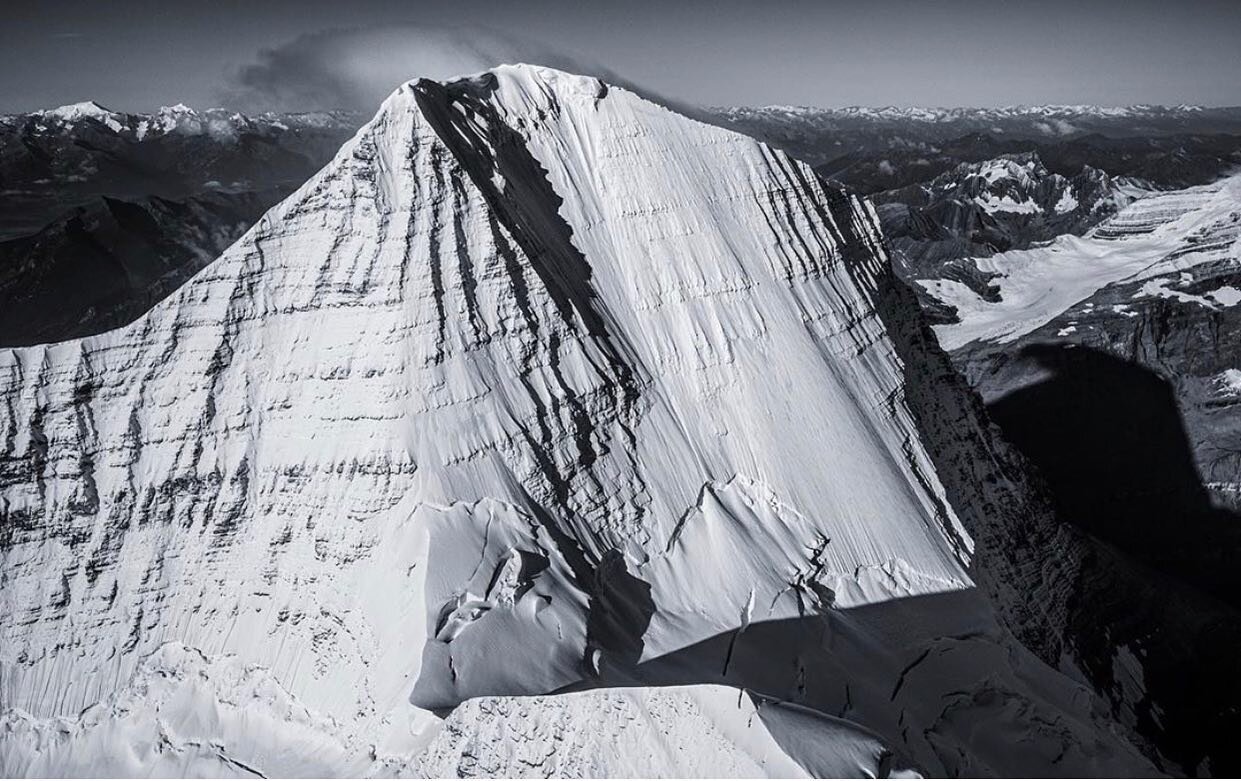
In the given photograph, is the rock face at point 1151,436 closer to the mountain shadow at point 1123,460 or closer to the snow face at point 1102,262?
the mountain shadow at point 1123,460

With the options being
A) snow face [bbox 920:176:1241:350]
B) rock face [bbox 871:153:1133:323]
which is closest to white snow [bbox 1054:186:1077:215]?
rock face [bbox 871:153:1133:323]

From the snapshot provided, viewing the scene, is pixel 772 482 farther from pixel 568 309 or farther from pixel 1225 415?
pixel 1225 415

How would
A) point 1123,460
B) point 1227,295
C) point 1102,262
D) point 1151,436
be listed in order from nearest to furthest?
point 1123,460
point 1151,436
point 1227,295
point 1102,262

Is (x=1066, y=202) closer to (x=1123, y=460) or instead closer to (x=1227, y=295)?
(x=1227, y=295)

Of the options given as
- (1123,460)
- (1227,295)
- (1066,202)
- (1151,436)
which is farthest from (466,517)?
(1066,202)

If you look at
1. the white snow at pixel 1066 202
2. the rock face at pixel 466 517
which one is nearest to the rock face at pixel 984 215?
the white snow at pixel 1066 202

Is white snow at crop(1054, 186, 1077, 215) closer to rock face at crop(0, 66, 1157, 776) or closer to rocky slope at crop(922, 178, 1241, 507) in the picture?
rocky slope at crop(922, 178, 1241, 507)

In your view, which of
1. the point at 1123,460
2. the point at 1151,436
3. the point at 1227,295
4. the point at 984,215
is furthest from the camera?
the point at 984,215
